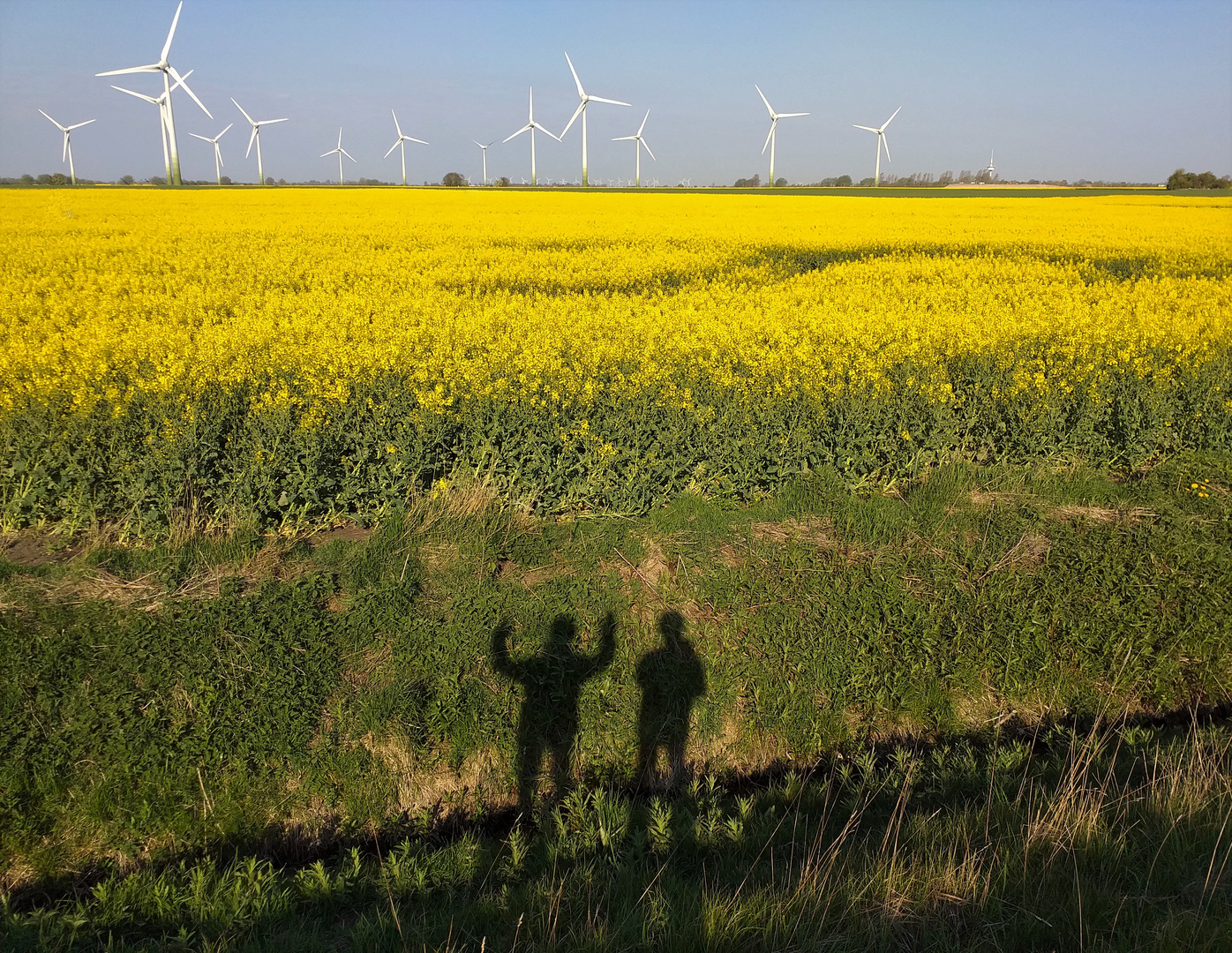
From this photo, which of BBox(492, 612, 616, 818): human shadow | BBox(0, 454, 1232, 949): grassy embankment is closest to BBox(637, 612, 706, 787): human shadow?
BBox(0, 454, 1232, 949): grassy embankment

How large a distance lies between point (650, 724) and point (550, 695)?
0.69 meters

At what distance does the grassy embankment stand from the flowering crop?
43 centimetres

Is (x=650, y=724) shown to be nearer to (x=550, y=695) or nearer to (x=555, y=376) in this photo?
(x=550, y=695)

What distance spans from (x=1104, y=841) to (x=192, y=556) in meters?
5.24

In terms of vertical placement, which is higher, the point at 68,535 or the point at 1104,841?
the point at 68,535

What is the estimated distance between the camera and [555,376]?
7094 millimetres

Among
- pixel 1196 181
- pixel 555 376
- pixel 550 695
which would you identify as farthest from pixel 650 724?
pixel 1196 181

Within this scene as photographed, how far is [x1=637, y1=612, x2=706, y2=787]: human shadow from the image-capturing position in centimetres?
493

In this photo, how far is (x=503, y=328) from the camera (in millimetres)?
9008

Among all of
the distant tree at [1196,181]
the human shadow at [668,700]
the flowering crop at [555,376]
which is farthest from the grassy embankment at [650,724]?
the distant tree at [1196,181]

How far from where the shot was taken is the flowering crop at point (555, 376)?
18.4ft

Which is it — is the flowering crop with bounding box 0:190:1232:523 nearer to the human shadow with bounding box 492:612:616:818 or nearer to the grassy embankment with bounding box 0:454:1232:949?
the grassy embankment with bounding box 0:454:1232:949

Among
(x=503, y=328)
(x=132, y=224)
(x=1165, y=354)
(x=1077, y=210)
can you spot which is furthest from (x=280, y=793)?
(x=1077, y=210)

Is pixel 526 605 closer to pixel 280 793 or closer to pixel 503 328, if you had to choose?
pixel 280 793
